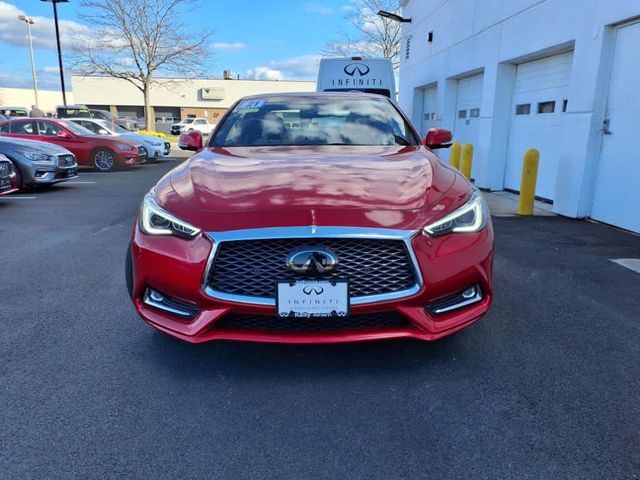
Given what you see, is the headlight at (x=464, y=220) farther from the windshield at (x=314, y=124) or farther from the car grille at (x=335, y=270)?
the windshield at (x=314, y=124)

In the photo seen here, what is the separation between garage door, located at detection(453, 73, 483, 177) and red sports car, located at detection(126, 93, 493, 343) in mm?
9009

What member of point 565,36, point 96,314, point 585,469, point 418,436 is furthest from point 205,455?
point 565,36

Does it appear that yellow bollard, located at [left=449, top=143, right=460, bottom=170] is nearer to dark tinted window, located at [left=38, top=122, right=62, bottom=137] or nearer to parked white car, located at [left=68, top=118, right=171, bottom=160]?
parked white car, located at [left=68, top=118, right=171, bottom=160]

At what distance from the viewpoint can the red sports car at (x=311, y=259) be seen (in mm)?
2309

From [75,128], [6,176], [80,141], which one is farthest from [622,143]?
[75,128]

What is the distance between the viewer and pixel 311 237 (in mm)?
2271

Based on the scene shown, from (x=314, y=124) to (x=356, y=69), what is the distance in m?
6.95

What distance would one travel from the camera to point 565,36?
7367 millimetres

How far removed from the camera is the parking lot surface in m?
1.98

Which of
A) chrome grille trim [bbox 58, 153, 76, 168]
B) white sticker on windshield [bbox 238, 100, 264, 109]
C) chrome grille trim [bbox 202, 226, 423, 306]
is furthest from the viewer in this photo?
chrome grille trim [bbox 58, 153, 76, 168]

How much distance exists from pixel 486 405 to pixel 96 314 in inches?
102

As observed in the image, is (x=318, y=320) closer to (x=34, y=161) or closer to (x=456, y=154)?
(x=34, y=161)

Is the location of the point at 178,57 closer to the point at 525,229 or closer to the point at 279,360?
the point at 525,229

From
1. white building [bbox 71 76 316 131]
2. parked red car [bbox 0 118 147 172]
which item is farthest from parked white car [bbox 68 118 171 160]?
white building [bbox 71 76 316 131]
